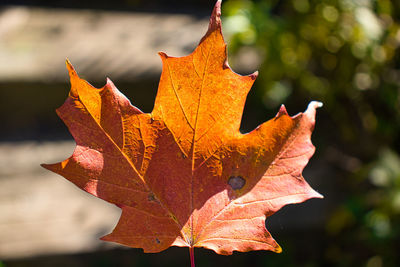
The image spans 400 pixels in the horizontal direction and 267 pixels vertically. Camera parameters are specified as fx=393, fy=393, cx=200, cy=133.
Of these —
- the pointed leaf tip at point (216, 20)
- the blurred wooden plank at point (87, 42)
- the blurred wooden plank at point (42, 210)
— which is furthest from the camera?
the blurred wooden plank at point (87, 42)

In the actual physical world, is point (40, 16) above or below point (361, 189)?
above

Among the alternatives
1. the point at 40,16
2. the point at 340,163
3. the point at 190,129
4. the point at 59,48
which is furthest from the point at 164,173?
the point at 340,163

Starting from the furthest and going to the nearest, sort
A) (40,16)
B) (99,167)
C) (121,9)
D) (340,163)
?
(340,163), (121,9), (40,16), (99,167)

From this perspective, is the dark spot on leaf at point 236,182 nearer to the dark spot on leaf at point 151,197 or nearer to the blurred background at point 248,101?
the dark spot on leaf at point 151,197

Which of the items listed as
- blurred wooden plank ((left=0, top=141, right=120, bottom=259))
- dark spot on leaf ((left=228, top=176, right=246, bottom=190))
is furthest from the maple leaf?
blurred wooden plank ((left=0, top=141, right=120, bottom=259))

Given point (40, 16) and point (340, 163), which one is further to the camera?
point (340, 163)

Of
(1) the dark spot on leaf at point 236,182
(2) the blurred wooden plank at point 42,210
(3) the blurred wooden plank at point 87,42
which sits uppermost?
(1) the dark spot on leaf at point 236,182

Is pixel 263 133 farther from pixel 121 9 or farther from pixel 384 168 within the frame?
pixel 121 9

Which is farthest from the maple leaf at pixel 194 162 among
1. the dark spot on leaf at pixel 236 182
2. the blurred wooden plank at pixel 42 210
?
the blurred wooden plank at pixel 42 210
